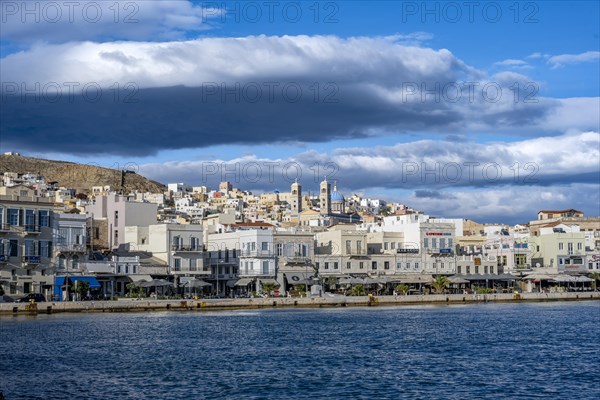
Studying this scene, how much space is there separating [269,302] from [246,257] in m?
10.5

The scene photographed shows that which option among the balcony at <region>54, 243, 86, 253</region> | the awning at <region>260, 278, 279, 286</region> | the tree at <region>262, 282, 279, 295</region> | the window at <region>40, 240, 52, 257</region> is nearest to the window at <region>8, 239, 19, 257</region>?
the window at <region>40, 240, 52, 257</region>

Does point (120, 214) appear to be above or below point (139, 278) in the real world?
above

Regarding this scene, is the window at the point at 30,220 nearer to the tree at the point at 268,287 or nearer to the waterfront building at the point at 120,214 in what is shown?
the waterfront building at the point at 120,214

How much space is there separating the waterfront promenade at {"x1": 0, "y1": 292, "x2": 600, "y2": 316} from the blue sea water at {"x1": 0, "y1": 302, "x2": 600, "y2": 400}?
15.8 feet

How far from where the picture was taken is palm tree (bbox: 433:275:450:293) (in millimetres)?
107250

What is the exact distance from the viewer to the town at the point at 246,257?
87.2 meters

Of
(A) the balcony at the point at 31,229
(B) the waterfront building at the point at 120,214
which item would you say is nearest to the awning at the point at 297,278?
(B) the waterfront building at the point at 120,214

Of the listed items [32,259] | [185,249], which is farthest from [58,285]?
[185,249]

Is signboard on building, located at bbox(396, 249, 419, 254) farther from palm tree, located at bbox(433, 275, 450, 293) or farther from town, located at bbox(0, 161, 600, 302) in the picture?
palm tree, located at bbox(433, 275, 450, 293)

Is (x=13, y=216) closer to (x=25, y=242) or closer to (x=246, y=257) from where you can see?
(x=25, y=242)

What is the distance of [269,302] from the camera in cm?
9294

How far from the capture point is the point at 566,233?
124 m

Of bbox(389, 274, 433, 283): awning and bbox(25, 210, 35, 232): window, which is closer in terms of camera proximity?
bbox(25, 210, 35, 232): window

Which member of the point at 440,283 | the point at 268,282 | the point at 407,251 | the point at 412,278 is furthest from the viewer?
the point at 407,251
